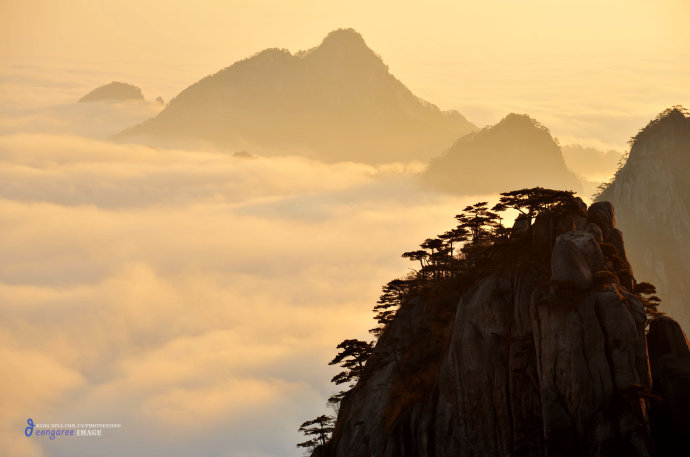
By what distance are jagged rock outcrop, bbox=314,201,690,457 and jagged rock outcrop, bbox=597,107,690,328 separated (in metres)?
126

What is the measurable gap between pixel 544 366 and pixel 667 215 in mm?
149453

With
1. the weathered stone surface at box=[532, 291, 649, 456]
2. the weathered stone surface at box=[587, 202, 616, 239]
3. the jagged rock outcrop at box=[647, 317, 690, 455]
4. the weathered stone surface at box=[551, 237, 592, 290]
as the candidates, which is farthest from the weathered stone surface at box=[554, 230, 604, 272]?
the weathered stone surface at box=[587, 202, 616, 239]

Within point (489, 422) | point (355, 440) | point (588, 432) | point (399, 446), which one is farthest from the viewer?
point (355, 440)

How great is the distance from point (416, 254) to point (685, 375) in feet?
124

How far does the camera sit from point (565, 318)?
60.2m

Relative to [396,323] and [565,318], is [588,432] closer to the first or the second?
[565,318]

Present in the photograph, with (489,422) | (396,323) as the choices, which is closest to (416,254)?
(396,323)

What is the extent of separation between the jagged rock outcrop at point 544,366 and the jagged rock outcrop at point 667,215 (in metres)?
126

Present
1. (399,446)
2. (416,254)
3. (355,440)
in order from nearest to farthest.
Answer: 1. (399,446)
2. (355,440)
3. (416,254)

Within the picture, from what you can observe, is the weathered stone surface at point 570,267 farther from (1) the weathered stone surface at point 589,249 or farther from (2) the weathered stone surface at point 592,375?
(2) the weathered stone surface at point 592,375

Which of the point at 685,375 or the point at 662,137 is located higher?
the point at 662,137

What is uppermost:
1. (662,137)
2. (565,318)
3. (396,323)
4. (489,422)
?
(662,137)

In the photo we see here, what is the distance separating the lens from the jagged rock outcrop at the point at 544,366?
2260 inches

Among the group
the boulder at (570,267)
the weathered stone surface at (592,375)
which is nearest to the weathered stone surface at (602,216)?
the boulder at (570,267)
